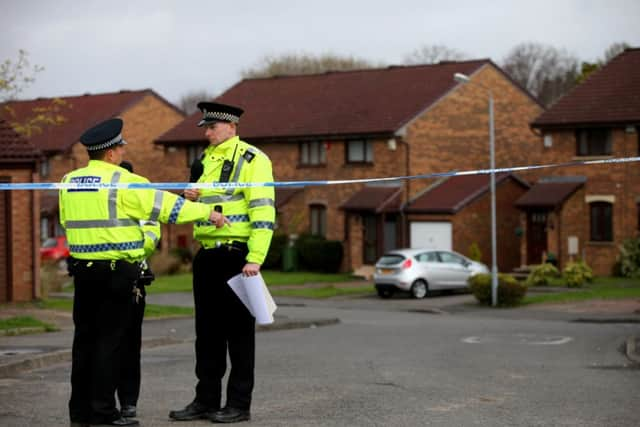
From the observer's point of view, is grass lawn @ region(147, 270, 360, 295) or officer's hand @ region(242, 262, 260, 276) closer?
officer's hand @ region(242, 262, 260, 276)

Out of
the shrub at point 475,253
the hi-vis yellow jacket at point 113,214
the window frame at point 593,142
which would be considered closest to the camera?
the hi-vis yellow jacket at point 113,214

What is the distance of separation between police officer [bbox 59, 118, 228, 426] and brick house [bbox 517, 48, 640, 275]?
32.3 m

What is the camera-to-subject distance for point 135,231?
308 inches

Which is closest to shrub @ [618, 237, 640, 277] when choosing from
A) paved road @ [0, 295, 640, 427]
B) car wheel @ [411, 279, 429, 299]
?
car wheel @ [411, 279, 429, 299]

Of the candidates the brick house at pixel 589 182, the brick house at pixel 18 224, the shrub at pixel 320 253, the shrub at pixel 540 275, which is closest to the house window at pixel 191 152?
the shrub at pixel 320 253

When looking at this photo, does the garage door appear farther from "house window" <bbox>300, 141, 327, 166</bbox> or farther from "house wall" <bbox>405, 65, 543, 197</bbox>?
"house window" <bbox>300, 141, 327, 166</bbox>

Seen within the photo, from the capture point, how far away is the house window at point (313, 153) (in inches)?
1780

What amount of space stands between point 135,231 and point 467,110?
38246 millimetres

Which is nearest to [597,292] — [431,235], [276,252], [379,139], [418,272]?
[418,272]

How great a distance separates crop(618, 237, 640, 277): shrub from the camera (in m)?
37.5

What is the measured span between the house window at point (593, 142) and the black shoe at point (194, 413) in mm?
32421

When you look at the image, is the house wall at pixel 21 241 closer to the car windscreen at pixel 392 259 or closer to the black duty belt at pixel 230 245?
the car windscreen at pixel 392 259

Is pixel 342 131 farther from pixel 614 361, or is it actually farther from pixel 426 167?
pixel 614 361

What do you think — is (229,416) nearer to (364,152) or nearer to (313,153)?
(364,152)
